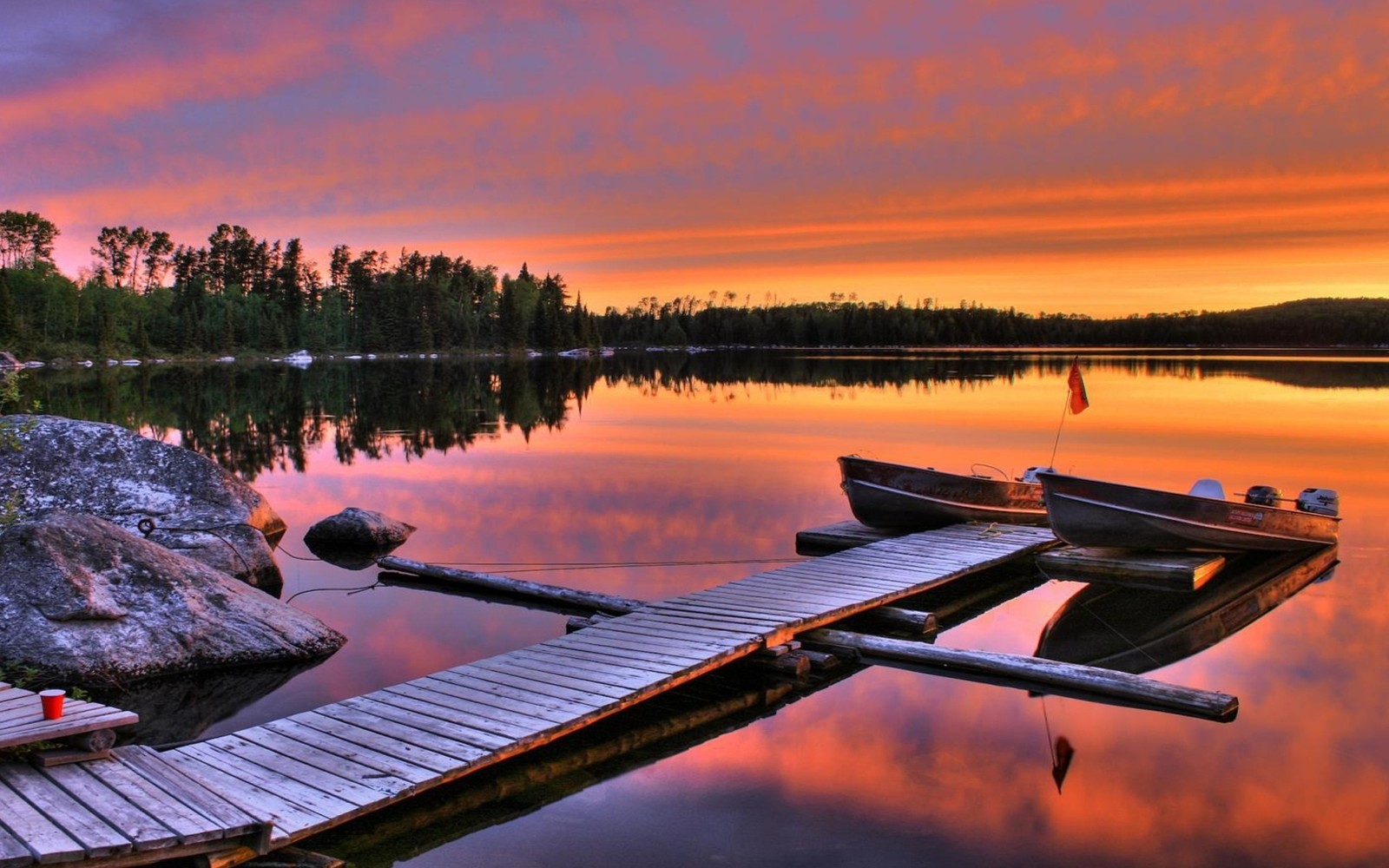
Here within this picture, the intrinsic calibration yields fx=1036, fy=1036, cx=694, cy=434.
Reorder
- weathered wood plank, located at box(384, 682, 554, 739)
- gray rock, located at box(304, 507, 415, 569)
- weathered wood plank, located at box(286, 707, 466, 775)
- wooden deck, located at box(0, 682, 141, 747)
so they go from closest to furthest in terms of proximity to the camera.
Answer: wooden deck, located at box(0, 682, 141, 747)
weathered wood plank, located at box(286, 707, 466, 775)
weathered wood plank, located at box(384, 682, 554, 739)
gray rock, located at box(304, 507, 415, 569)

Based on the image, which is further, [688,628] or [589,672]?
[688,628]

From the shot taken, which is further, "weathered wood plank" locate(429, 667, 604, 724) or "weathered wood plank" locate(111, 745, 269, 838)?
"weathered wood plank" locate(429, 667, 604, 724)

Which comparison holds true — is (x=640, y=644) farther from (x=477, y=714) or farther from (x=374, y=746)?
(x=374, y=746)

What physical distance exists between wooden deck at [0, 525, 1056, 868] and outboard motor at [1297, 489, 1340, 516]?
10.4 meters

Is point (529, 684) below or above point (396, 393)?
below

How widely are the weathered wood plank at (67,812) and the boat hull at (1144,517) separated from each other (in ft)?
46.8

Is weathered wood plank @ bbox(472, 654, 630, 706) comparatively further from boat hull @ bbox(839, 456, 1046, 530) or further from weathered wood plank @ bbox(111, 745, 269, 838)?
boat hull @ bbox(839, 456, 1046, 530)

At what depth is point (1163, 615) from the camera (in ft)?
48.0

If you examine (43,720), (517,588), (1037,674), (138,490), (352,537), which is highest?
(138,490)

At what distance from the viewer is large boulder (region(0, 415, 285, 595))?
14742 millimetres

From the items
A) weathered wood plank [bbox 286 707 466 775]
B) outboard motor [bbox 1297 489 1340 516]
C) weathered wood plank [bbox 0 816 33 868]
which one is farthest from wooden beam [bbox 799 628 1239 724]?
outboard motor [bbox 1297 489 1340 516]

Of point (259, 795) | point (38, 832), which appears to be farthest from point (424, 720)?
point (38, 832)

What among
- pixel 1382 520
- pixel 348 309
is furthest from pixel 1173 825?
pixel 348 309

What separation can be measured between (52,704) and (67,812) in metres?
0.99
